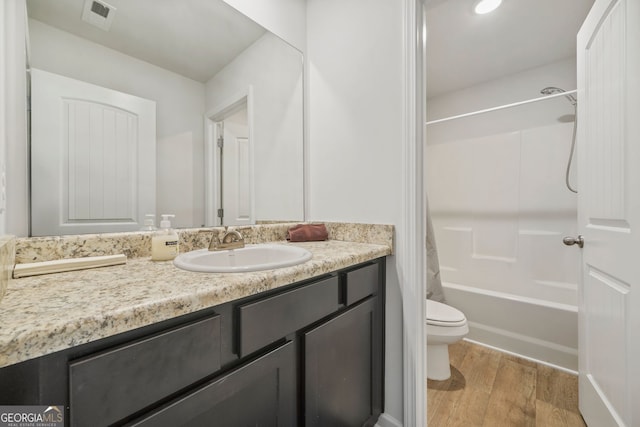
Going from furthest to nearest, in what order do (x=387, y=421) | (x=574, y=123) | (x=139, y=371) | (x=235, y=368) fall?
(x=574, y=123), (x=387, y=421), (x=235, y=368), (x=139, y=371)

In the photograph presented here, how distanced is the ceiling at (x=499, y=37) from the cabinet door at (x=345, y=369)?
135 cm

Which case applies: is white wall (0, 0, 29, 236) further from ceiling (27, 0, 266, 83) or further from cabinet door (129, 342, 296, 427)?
cabinet door (129, 342, 296, 427)

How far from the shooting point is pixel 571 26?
1.67 meters

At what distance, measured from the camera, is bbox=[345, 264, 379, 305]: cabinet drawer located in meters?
0.95

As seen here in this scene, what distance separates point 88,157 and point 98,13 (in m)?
0.48

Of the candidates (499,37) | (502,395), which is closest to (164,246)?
(502,395)

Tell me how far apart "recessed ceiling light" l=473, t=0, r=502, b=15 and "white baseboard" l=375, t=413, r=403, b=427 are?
217 cm

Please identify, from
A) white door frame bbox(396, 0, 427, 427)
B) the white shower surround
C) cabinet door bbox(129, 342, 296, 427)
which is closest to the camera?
cabinet door bbox(129, 342, 296, 427)

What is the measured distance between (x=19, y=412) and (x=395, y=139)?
49.5 inches

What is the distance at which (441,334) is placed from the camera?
1.48 metres

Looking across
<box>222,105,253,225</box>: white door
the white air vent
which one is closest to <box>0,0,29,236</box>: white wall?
the white air vent

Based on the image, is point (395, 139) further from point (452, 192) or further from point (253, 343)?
point (452, 192)

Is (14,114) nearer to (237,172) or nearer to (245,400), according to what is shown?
(237,172)

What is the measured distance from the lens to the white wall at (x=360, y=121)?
46.2 inches
